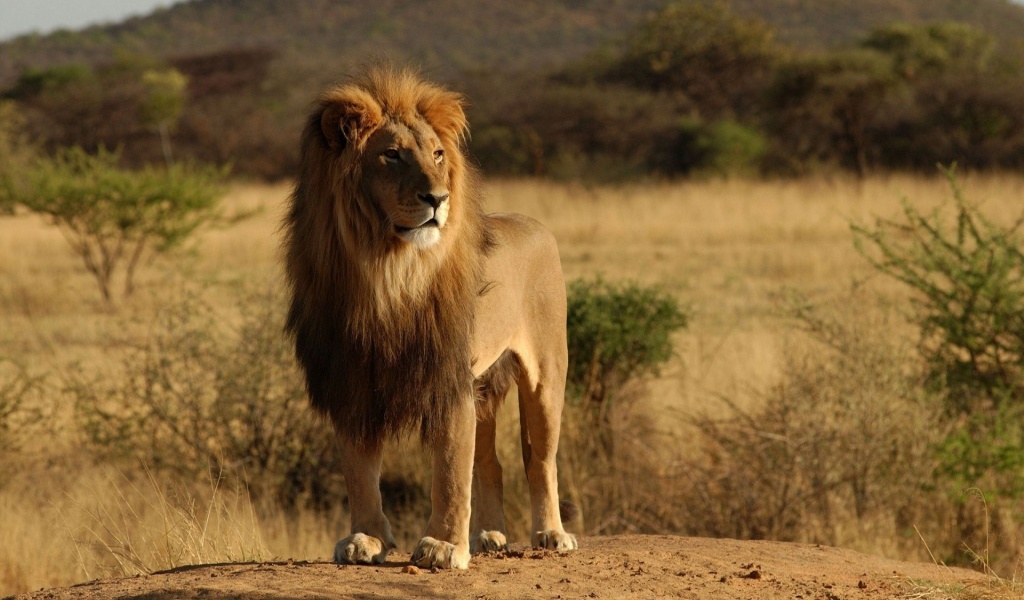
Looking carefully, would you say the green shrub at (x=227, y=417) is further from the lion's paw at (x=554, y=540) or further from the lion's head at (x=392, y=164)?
the lion's head at (x=392, y=164)

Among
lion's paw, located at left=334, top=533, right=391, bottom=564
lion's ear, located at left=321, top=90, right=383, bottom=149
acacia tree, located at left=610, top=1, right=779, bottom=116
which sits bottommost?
lion's paw, located at left=334, top=533, right=391, bottom=564

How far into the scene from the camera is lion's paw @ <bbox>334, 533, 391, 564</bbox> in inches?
192

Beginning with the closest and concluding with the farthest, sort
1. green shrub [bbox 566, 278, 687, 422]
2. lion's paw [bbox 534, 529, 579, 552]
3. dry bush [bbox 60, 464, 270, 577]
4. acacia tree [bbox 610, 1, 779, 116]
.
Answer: lion's paw [bbox 534, 529, 579, 552] → dry bush [bbox 60, 464, 270, 577] → green shrub [bbox 566, 278, 687, 422] → acacia tree [bbox 610, 1, 779, 116]

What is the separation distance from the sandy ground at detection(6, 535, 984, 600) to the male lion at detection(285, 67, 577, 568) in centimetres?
23

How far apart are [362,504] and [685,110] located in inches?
1497

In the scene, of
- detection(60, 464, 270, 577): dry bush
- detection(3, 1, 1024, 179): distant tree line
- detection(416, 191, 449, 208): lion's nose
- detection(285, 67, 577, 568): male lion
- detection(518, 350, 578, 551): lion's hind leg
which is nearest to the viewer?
detection(416, 191, 449, 208): lion's nose

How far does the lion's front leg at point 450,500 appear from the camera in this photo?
15.8 ft

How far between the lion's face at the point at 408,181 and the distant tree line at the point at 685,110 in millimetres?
25804

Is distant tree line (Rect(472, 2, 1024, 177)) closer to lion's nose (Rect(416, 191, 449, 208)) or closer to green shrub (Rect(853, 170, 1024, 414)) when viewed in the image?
green shrub (Rect(853, 170, 1024, 414))

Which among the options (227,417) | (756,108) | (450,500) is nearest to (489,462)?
(450,500)

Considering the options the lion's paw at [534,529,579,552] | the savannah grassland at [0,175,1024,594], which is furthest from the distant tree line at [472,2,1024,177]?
the lion's paw at [534,529,579,552]

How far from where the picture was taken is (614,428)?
8.31 meters

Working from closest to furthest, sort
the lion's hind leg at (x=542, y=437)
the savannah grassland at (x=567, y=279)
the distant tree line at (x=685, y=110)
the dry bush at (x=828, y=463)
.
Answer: the lion's hind leg at (x=542, y=437) < the savannah grassland at (x=567, y=279) < the dry bush at (x=828, y=463) < the distant tree line at (x=685, y=110)

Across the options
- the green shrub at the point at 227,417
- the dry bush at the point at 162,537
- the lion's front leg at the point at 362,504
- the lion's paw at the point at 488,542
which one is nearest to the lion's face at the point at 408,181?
the lion's front leg at the point at 362,504
